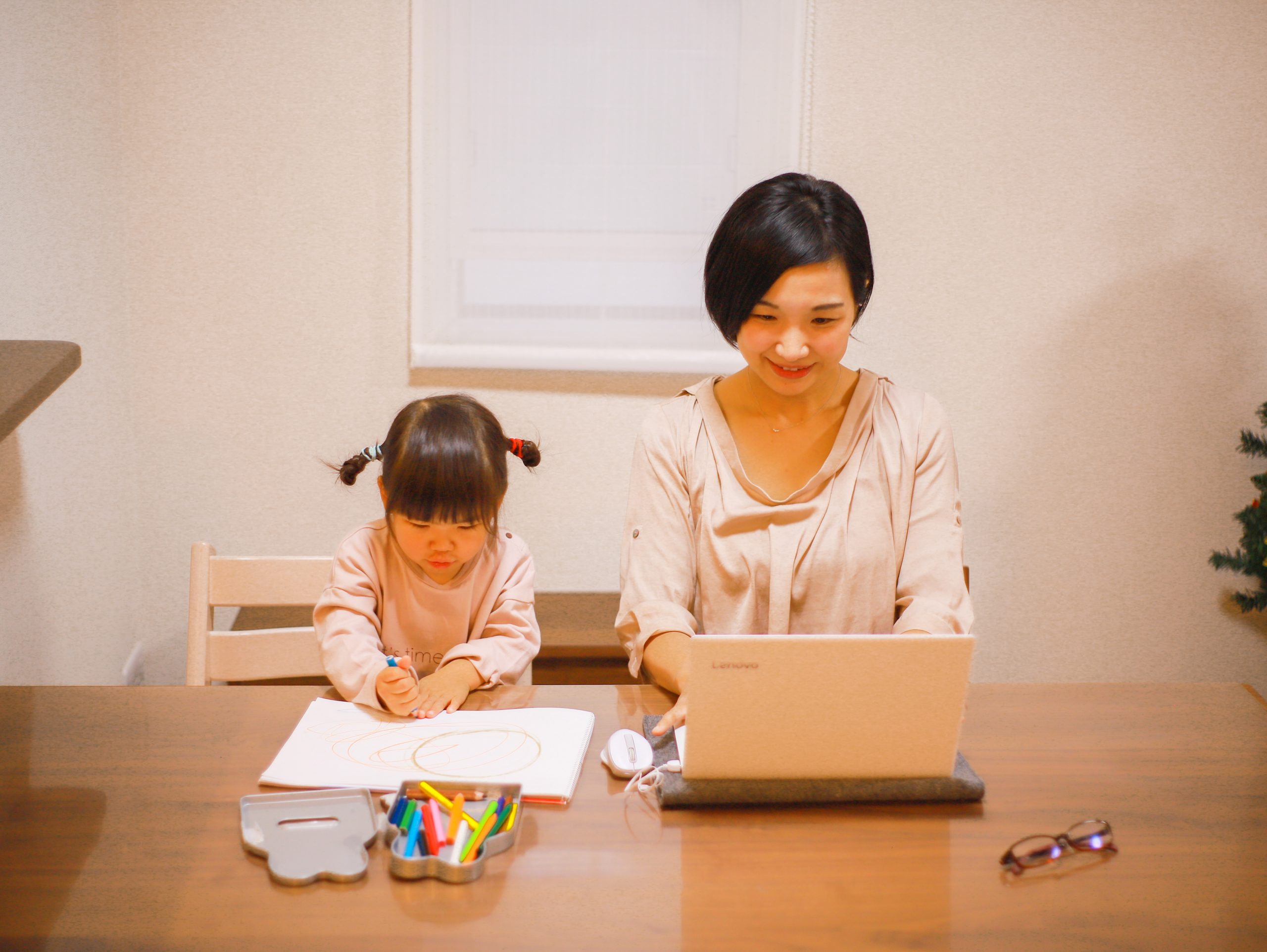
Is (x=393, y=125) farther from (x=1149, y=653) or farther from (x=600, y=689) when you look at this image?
(x=1149, y=653)

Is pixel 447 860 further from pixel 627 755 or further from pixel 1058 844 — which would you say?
pixel 1058 844

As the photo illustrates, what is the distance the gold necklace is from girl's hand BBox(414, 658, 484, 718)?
592mm

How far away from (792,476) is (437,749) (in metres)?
0.69

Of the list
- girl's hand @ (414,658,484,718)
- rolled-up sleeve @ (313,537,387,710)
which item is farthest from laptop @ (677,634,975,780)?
rolled-up sleeve @ (313,537,387,710)

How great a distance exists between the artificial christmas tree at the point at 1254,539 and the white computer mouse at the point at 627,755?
1906 mm

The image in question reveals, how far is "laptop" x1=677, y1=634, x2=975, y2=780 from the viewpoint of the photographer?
0.94m

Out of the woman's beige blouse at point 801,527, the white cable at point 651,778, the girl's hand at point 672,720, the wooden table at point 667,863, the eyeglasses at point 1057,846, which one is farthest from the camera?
the woman's beige blouse at point 801,527

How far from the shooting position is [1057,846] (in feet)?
3.15

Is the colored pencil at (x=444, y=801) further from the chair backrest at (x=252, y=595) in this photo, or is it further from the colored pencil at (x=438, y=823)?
the chair backrest at (x=252, y=595)

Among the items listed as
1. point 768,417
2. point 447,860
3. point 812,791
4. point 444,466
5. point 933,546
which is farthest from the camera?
point 768,417

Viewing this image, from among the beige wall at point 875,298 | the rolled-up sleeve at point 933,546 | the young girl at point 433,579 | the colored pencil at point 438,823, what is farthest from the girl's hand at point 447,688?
the beige wall at point 875,298

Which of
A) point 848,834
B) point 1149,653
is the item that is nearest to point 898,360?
point 1149,653

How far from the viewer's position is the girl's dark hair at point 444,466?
4.41ft

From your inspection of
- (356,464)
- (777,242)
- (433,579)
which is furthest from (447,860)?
(777,242)
